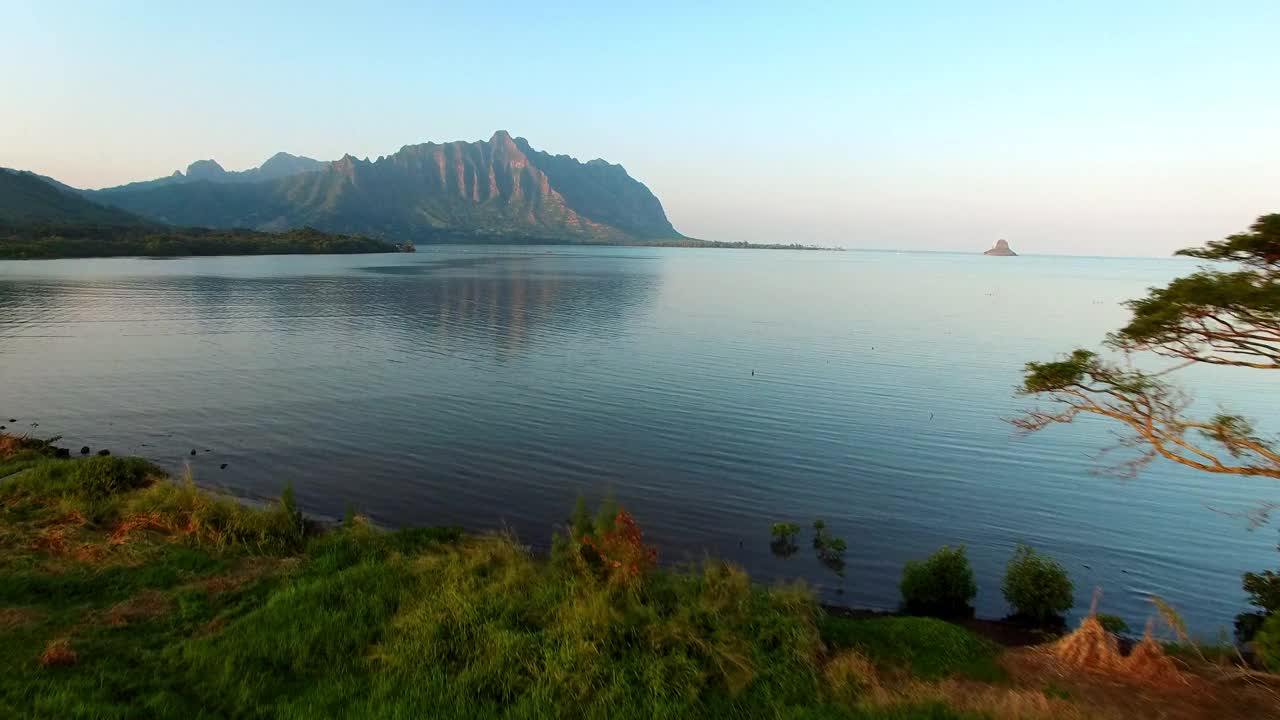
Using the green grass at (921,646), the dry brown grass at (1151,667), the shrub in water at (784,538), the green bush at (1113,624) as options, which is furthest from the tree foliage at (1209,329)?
the shrub in water at (784,538)

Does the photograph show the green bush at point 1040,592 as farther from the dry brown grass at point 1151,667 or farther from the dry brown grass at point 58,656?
the dry brown grass at point 58,656

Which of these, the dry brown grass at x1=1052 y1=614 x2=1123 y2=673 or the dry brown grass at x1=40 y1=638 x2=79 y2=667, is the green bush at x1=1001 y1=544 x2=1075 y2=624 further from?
the dry brown grass at x1=40 y1=638 x2=79 y2=667

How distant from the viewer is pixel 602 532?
13.0 metres

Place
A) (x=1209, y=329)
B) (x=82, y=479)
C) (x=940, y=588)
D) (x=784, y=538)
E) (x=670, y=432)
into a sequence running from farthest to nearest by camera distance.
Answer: (x=670, y=432)
(x=784, y=538)
(x=82, y=479)
(x=940, y=588)
(x=1209, y=329)

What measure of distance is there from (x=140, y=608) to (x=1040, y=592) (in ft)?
69.9

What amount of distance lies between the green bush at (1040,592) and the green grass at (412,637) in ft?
19.2

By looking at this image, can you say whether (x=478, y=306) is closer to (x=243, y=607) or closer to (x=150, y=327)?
(x=150, y=327)

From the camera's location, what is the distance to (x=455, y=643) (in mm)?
11156

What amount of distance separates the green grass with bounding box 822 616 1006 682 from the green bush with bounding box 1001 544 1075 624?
5162 mm

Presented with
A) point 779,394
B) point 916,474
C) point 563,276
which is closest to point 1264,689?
point 916,474

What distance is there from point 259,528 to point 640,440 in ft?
59.8

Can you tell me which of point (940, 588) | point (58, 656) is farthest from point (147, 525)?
point (940, 588)

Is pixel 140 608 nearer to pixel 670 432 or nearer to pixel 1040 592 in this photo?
pixel 1040 592

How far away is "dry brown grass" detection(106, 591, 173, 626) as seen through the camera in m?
12.0
